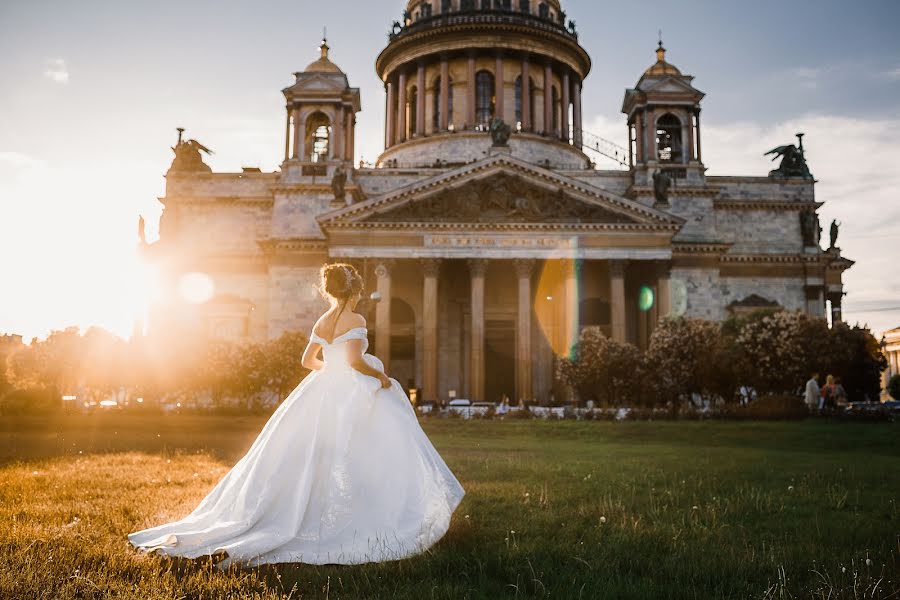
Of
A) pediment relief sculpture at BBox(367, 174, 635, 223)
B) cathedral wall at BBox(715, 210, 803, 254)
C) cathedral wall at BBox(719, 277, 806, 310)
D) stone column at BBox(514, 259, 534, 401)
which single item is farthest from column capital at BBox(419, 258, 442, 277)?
cathedral wall at BBox(715, 210, 803, 254)

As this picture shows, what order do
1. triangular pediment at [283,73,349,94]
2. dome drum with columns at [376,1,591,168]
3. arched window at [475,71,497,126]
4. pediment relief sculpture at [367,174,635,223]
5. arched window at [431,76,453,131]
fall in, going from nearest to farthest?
1. pediment relief sculpture at [367,174,635,223]
2. triangular pediment at [283,73,349,94]
3. dome drum with columns at [376,1,591,168]
4. arched window at [475,71,497,126]
5. arched window at [431,76,453,131]

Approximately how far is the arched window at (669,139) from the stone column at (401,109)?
18396 mm

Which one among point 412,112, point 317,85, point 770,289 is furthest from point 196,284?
point 770,289

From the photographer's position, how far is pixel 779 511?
7637 millimetres

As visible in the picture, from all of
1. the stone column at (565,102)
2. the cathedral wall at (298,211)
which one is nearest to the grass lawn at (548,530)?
the cathedral wall at (298,211)

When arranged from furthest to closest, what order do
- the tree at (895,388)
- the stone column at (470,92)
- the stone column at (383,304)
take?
1. the tree at (895,388)
2. the stone column at (470,92)
3. the stone column at (383,304)

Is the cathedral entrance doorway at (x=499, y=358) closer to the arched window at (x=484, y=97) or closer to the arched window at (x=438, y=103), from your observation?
the arched window at (x=484, y=97)

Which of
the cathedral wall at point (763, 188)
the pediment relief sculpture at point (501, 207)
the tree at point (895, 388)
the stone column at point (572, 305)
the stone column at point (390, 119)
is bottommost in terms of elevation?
the tree at point (895, 388)

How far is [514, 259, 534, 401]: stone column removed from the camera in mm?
38312

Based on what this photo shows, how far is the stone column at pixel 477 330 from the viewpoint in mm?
37862

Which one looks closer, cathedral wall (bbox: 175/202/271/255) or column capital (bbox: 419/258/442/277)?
column capital (bbox: 419/258/442/277)

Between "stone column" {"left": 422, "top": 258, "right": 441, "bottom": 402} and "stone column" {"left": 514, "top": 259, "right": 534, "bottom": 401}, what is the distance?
425 cm

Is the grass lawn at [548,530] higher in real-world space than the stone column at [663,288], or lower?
lower

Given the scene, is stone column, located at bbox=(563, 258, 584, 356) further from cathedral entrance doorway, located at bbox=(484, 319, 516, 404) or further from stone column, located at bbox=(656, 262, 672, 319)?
cathedral entrance doorway, located at bbox=(484, 319, 516, 404)
